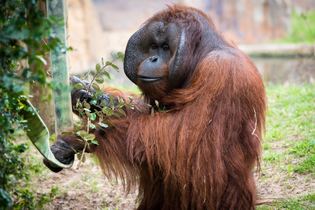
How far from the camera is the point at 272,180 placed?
4953 mm

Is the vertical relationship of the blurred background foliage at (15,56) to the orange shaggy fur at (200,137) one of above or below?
above

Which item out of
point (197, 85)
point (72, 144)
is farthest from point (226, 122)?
point (72, 144)

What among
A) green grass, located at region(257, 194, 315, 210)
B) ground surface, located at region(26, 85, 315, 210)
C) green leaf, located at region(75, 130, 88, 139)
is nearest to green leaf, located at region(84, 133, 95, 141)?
green leaf, located at region(75, 130, 88, 139)

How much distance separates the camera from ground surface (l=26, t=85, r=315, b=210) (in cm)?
465

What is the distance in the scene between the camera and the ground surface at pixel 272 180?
4.65 metres

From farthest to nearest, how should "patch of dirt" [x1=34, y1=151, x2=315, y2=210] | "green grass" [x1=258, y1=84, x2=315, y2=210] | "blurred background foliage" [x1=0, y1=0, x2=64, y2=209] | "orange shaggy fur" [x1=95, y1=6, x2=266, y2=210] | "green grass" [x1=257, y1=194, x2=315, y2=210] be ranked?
→ "patch of dirt" [x1=34, y1=151, x2=315, y2=210] < "green grass" [x1=258, y1=84, x2=315, y2=210] < "green grass" [x1=257, y1=194, x2=315, y2=210] < "orange shaggy fur" [x1=95, y1=6, x2=266, y2=210] < "blurred background foliage" [x1=0, y1=0, x2=64, y2=209]

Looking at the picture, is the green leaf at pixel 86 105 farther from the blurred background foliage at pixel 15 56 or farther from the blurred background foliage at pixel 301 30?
the blurred background foliage at pixel 301 30

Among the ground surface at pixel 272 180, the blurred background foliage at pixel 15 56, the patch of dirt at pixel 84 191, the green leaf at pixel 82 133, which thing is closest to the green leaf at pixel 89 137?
the green leaf at pixel 82 133

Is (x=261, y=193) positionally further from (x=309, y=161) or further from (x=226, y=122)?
(x=226, y=122)

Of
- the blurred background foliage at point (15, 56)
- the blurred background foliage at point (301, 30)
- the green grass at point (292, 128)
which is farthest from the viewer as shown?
the blurred background foliage at point (301, 30)

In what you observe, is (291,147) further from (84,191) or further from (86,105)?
(86,105)

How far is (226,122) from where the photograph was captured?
3.82 m

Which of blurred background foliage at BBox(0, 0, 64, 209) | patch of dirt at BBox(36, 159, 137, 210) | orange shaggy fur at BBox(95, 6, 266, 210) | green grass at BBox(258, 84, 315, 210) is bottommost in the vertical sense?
patch of dirt at BBox(36, 159, 137, 210)

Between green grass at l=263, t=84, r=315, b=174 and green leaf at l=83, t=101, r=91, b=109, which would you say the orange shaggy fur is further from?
green grass at l=263, t=84, r=315, b=174
